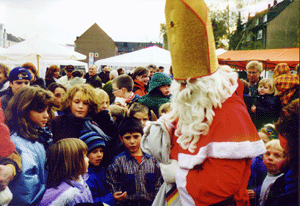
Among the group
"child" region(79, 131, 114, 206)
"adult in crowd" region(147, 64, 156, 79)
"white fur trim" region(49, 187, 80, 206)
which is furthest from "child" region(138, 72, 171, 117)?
"adult in crowd" region(147, 64, 156, 79)

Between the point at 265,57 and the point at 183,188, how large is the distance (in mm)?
1281

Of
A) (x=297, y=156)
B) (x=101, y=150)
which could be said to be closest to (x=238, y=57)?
(x=297, y=156)

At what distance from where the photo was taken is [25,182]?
1719 mm

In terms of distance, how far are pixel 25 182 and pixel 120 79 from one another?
1.93 meters

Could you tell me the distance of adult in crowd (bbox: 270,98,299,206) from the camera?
1591 millimetres

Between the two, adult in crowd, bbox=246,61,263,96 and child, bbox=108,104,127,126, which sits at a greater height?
adult in crowd, bbox=246,61,263,96

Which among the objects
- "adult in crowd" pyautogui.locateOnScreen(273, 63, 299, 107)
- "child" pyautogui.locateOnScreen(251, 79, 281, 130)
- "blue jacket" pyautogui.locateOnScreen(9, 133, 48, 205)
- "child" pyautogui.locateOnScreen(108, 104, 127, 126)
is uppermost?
"adult in crowd" pyautogui.locateOnScreen(273, 63, 299, 107)

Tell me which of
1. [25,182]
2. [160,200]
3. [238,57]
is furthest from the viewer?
[238,57]

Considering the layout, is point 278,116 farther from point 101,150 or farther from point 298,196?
point 101,150

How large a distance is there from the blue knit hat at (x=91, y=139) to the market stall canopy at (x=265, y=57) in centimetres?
126

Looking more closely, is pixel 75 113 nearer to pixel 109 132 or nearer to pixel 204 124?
pixel 109 132

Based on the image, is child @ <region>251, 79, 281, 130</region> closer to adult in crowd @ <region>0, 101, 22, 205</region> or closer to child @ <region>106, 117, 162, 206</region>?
child @ <region>106, 117, 162, 206</region>

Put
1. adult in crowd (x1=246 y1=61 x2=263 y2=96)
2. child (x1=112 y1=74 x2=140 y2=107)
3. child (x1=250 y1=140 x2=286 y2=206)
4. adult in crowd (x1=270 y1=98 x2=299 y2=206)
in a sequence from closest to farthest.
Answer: adult in crowd (x1=270 y1=98 x2=299 y2=206), child (x1=250 y1=140 x2=286 y2=206), adult in crowd (x1=246 y1=61 x2=263 y2=96), child (x1=112 y1=74 x2=140 y2=107)

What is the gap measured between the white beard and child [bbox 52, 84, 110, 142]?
3.05ft
